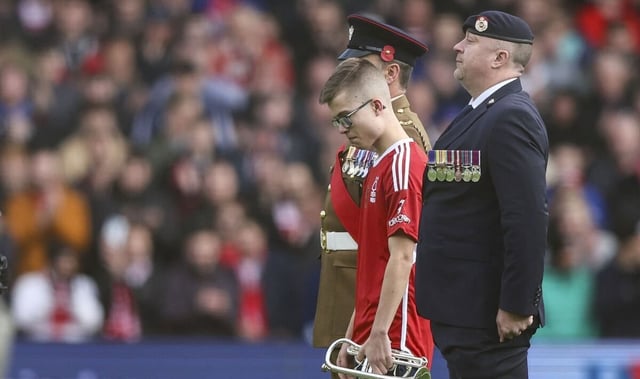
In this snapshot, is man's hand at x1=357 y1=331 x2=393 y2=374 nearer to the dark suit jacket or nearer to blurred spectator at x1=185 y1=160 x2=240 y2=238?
the dark suit jacket

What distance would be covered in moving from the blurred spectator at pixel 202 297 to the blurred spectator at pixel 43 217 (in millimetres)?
902

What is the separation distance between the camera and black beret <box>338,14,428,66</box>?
20.2 feet

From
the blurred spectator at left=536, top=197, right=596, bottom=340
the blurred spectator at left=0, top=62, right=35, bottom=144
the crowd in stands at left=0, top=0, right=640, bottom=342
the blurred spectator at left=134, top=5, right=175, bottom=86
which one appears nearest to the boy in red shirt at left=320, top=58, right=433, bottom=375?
the crowd in stands at left=0, top=0, right=640, bottom=342

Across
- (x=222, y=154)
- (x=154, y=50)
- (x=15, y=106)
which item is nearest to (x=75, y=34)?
(x=154, y=50)

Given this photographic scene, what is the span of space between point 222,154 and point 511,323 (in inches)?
273

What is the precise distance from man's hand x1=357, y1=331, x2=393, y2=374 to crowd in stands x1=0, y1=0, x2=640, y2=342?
5.10 metres

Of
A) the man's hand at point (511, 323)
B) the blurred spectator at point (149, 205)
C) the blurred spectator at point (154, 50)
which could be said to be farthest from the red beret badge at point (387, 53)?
the blurred spectator at point (154, 50)

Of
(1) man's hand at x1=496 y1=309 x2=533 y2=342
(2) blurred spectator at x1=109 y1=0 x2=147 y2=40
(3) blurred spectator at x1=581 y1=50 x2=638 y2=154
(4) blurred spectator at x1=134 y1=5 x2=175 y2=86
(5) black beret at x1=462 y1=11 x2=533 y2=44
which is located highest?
(2) blurred spectator at x1=109 y1=0 x2=147 y2=40

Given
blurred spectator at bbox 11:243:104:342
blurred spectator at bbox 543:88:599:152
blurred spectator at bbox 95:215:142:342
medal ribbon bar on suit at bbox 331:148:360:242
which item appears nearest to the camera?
medal ribbon bar on suit at bbox 331:148:360:242

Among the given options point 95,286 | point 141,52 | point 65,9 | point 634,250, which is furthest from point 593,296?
point 65,9

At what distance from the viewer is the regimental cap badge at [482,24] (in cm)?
553

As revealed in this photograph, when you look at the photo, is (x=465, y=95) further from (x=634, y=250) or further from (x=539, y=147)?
(x=539, y=147)

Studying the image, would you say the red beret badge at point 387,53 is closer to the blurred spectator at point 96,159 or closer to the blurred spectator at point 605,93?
the blurred spectator at point 96,159

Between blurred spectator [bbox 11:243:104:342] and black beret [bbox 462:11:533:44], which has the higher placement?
black beret [bbox 462:11:533:44]
